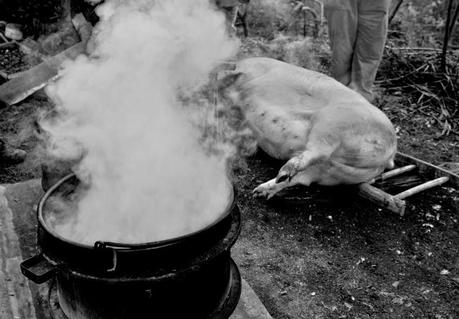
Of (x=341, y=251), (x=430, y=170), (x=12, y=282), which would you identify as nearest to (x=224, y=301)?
(x=12, y=282)

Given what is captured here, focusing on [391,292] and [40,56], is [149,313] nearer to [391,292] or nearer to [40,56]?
[391,292]

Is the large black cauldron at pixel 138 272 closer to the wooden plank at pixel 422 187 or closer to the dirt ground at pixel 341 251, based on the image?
the dirt ground at pixel 341 251

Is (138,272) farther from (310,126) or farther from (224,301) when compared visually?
(310,126)

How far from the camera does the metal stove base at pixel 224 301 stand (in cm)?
254

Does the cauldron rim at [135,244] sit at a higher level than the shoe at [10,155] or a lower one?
higher

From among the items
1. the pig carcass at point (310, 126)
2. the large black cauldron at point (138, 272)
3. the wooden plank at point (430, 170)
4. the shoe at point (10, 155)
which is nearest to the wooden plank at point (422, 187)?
the wooden plank at point (430, 170)

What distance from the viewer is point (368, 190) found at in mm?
4461

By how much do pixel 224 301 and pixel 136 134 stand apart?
1029 mm

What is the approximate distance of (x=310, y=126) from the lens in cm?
450

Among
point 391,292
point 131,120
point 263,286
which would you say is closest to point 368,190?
point 391,292

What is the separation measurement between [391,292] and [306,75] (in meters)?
2.39

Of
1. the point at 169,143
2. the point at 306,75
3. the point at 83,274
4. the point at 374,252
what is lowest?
the point at 374,252

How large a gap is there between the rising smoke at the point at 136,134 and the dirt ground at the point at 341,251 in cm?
130

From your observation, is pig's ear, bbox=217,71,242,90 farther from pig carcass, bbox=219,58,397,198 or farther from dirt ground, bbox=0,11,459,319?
dirt ground, bbox=0,11,459,319
